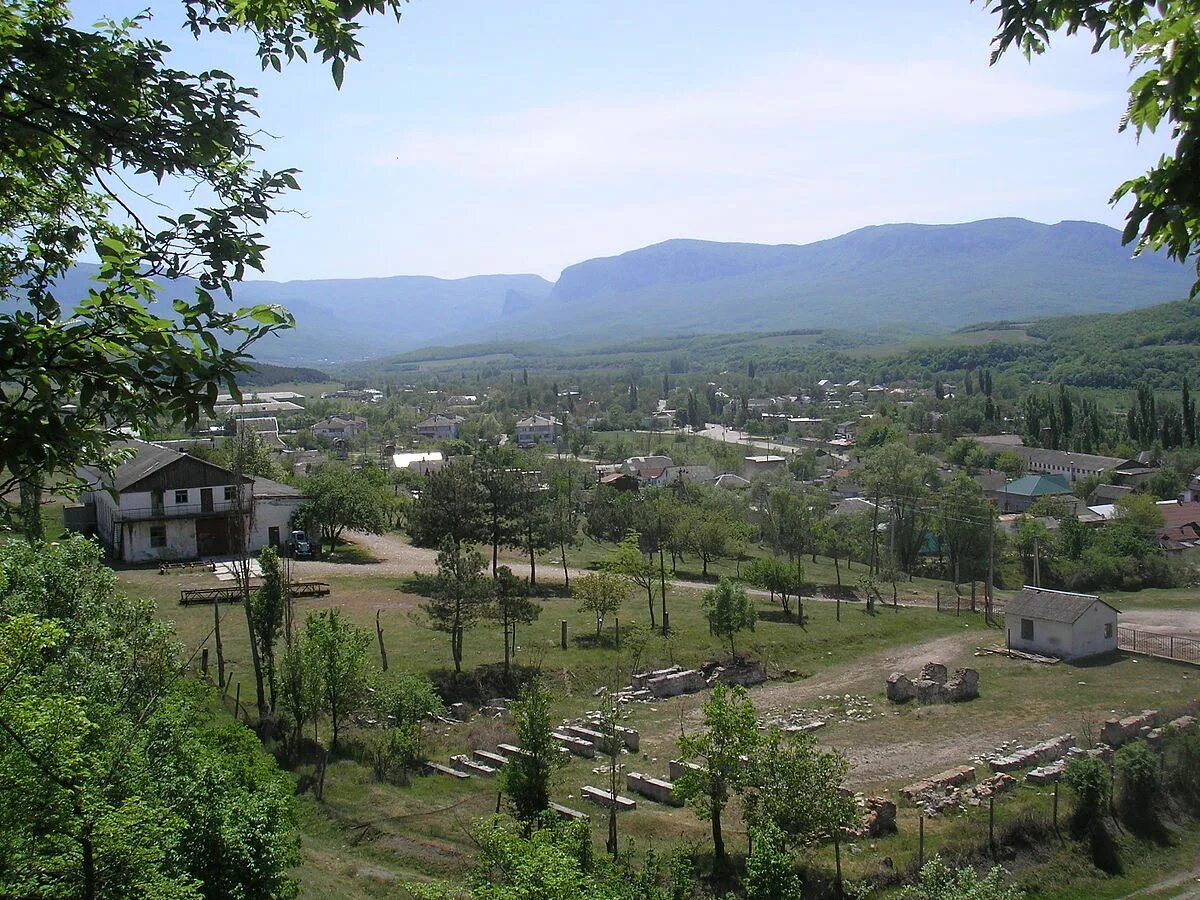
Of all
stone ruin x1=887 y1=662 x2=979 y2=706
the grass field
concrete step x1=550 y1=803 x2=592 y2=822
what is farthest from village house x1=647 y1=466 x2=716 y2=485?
concrete step x1=550 y1=803 x2=592 y2=822

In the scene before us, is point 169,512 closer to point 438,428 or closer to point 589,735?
point 589,735

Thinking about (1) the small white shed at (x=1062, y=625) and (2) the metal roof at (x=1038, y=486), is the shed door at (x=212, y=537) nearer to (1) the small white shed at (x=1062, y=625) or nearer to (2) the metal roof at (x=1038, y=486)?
(1) the small white shed at (x=1062, y=625)

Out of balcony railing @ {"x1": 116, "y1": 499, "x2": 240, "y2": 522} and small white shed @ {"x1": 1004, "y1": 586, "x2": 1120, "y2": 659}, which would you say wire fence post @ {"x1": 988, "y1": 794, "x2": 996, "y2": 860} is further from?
balcony railing @ {"x1": 116, "y1": 499, "x2": 240, "y2": 522}

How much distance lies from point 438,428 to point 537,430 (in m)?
13.0

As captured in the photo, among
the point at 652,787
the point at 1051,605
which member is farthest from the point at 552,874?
the point at 1051,605

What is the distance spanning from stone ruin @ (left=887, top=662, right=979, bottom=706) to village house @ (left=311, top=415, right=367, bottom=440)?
8316cm

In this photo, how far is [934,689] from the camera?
28.1m

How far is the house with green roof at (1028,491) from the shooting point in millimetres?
73000

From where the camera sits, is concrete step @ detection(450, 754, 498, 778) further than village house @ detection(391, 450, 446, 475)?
No

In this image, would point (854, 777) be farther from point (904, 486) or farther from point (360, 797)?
point (904, 486)

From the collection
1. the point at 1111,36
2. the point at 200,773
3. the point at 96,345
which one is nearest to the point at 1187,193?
the point at 1111,36

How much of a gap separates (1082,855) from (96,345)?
20450 mm

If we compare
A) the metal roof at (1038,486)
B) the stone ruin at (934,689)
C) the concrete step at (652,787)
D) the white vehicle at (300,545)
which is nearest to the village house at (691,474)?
the metal roof at (1038,486)

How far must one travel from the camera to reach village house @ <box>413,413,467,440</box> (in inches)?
4545
